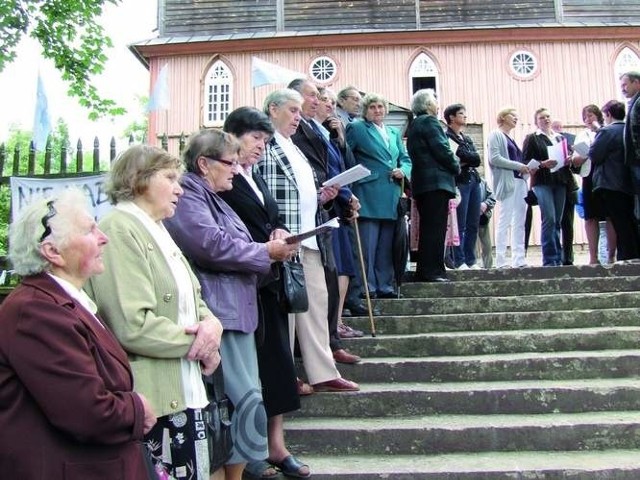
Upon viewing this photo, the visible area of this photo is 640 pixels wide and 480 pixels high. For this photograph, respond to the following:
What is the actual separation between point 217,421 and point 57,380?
889 millimetres

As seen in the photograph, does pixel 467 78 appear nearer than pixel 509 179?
No

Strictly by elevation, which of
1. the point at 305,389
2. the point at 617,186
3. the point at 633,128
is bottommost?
the point at 305,389

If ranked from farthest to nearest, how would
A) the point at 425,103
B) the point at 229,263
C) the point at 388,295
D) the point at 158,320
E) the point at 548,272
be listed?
the point at 548,272 → the point at 425,103 → the point at 388,295 → the point at 229,263 → the point at 158,320

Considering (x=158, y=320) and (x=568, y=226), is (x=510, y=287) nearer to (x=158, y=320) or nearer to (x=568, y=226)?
(x=568, y=226)

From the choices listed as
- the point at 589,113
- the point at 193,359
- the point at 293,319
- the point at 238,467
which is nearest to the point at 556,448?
the point at 293,319

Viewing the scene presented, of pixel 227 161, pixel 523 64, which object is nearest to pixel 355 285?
pixel 227 161

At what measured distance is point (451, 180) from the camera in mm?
5926

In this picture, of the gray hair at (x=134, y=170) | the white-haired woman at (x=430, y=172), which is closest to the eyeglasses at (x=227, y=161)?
the gray hair at (x=134, y=170)

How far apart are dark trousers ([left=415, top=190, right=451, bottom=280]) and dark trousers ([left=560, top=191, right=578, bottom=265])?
232 cm

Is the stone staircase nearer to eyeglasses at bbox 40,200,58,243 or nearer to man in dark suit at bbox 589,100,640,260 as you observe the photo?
man in dark suit at bbox 589,100,640,260

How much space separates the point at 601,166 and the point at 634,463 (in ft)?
14.2

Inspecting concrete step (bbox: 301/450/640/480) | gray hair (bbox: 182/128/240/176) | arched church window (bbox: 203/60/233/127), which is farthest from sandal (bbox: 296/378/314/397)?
arched church window (bbox: 203/60/233/127)

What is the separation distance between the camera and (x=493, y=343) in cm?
488

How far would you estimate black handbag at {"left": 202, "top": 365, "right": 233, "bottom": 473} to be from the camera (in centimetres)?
247
